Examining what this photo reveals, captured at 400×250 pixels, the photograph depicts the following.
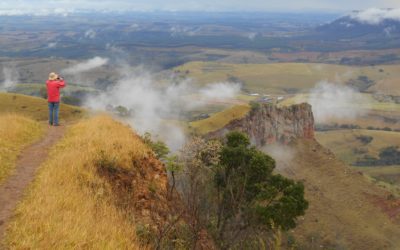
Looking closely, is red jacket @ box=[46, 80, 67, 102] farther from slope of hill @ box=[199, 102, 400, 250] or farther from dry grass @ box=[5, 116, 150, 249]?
slope of hill @ box=[199, 102, 400, 250]

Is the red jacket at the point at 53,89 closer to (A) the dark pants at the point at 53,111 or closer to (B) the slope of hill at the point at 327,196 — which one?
(A) the dark pants at the point at 53,111

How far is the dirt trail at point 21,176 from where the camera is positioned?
538 inches

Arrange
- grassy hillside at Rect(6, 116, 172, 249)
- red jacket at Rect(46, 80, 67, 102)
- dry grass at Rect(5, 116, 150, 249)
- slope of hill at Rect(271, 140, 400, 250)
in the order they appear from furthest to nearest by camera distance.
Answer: slope of hill at Rect(271, 140, 400, 250), red jacket at Rect(46, 80, 67, 102), grassy hillside at Rect(6, 116, 172, 249), dry grass at Rect(5, 116, 150, 249)

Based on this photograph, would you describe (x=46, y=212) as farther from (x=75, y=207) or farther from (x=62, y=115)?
(x=62, y=115)

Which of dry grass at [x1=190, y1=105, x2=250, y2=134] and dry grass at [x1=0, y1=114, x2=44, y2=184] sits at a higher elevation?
dry grass at [x1=0, y1=114, x2=44, y2=184]

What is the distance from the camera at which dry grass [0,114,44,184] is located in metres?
18.7

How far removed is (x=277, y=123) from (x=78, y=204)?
417 feet

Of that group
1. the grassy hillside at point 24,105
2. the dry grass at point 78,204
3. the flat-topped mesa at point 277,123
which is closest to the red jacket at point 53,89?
the dry grass at point 78,204

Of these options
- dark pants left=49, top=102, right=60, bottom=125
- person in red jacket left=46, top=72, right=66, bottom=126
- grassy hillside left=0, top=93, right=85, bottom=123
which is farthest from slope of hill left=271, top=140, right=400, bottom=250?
person in red jacket left=46, top=72, right=66, bottom=126

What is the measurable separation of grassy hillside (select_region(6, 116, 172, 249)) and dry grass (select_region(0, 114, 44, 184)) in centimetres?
152

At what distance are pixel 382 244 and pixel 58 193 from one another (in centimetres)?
7416

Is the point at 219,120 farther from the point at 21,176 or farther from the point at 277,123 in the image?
the point at 21,176

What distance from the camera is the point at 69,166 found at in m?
17.2

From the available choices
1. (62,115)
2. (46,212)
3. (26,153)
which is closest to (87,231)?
(46,212)
